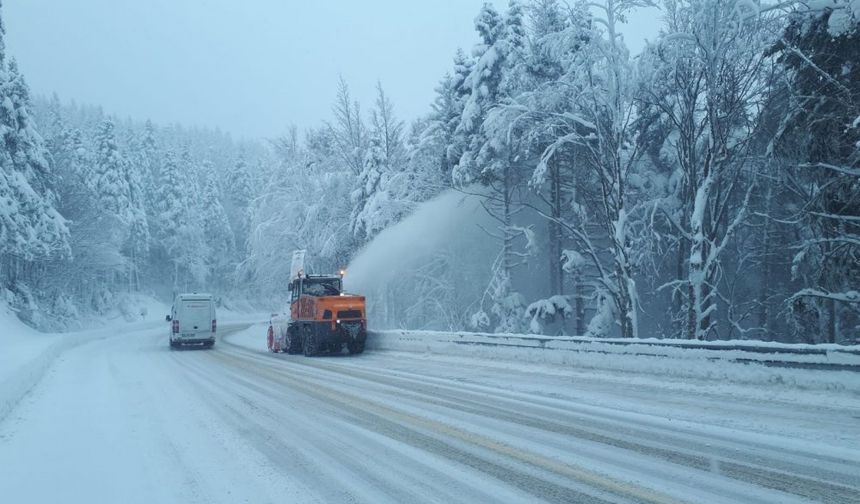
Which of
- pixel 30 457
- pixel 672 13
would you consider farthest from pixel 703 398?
pixel 672 13

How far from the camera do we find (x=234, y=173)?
3644 inches

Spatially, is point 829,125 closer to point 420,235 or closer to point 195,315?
point 420,235

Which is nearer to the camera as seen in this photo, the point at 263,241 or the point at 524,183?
the point at 524,183

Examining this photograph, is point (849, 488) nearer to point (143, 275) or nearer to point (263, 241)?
point (263, 241)

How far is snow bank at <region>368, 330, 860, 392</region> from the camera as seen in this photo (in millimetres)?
9859

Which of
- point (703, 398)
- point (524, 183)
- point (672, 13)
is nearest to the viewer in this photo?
point (703, 398)

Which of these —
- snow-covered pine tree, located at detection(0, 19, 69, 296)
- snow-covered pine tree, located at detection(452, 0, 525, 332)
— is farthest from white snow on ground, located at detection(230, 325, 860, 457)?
snow-covered pine tree, located at detection(0, 19, 69, 296)

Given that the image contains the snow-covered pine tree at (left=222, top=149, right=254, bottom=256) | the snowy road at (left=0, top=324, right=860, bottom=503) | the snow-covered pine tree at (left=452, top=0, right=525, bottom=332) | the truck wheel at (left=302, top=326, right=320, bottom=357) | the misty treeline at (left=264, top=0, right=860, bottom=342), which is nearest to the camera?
the snowy road at (left=0, top=324, right=860, bottom=503)

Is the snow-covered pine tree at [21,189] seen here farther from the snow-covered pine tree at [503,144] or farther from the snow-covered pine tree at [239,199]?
the snow-covered pine tree at [239,199]

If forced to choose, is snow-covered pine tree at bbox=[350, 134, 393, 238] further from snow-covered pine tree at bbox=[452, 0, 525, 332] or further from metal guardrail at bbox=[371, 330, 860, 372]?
metal guardrail at bbox=[371, 330, 860, 372]

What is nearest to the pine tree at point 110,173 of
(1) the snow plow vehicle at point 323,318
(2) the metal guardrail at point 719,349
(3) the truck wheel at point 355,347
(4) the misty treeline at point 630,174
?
(4) the misty treeline at point 630,174

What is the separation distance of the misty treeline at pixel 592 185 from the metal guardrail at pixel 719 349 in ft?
13.9

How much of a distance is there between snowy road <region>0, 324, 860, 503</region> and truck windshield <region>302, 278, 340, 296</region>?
11.3 metres

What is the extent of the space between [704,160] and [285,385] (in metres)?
13.4
